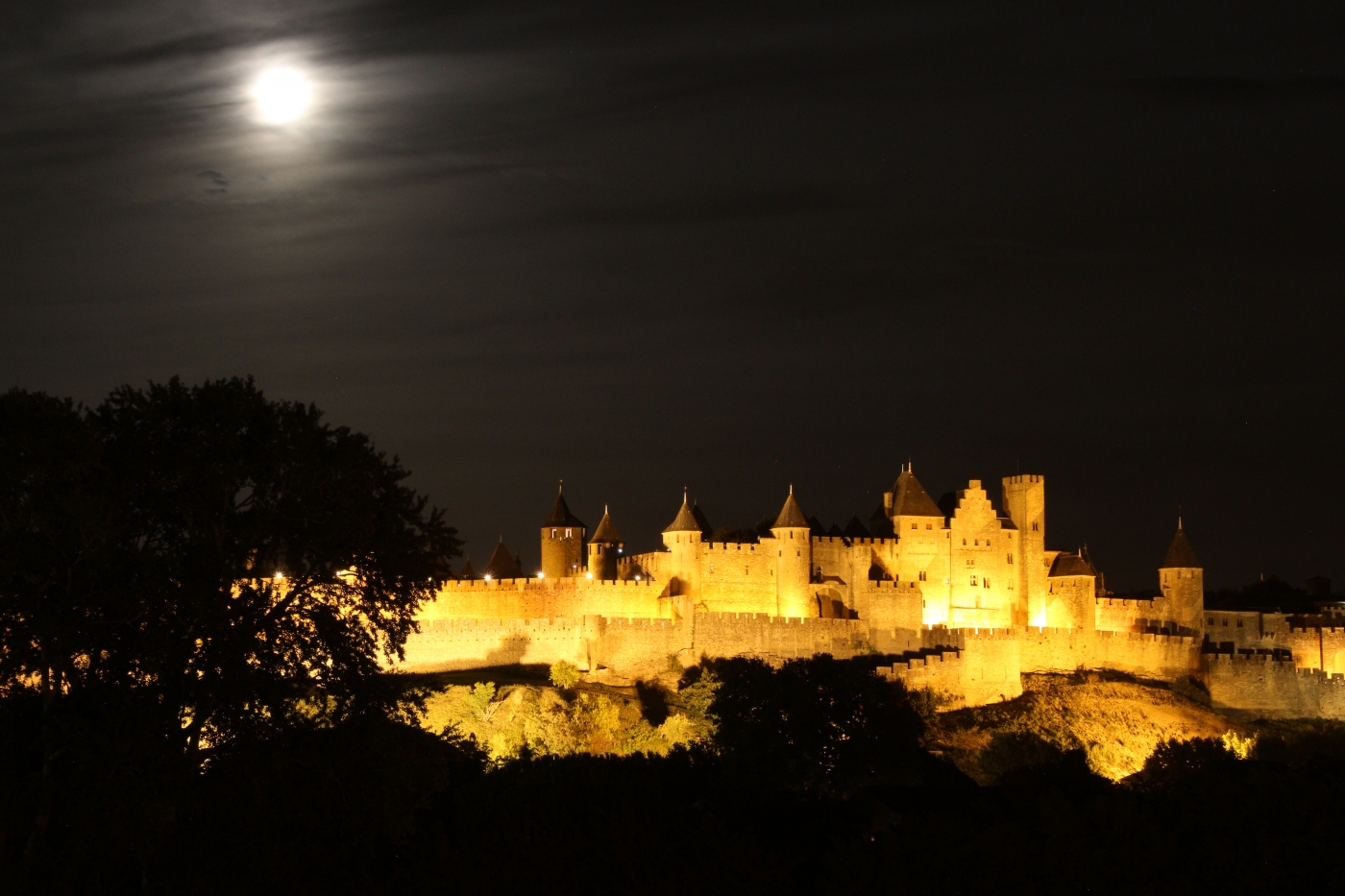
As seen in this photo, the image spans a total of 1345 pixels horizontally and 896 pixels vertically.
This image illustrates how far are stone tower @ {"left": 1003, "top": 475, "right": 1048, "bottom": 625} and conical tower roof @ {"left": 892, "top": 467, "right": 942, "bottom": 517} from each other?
3.35 metres

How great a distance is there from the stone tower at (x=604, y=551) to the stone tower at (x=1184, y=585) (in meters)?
24.0

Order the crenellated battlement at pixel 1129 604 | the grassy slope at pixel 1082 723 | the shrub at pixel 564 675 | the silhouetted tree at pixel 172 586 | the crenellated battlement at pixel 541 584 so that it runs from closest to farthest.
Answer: the silhouetted tree at pixel 172 586, the grassy slope at pixel 1082 723, the shrub at pixel 564 675, the crenellated battlement at pixel 541 584, the crenellated battlement at pixel 1129 604

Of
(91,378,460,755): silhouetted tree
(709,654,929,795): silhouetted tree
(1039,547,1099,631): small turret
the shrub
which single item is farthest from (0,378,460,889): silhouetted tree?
(1039,547,1099,631): small turret

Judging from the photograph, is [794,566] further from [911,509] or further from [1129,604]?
[1129,604]

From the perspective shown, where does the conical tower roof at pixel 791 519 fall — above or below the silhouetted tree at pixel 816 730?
above

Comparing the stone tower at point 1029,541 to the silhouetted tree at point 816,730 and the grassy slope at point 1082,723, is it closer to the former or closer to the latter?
the grassy slope at point 1082,723

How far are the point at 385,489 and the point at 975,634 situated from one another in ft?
114

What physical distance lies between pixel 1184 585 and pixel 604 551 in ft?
83.1

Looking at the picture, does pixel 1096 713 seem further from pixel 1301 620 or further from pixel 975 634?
pixel 1301 620

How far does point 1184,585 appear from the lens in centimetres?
7356

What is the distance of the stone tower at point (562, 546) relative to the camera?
71.9 metres

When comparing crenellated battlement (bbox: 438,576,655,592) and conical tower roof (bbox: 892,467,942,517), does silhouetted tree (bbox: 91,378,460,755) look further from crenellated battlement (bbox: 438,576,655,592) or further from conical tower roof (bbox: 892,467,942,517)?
conical tower roof (bbox: 892,467,942,517)

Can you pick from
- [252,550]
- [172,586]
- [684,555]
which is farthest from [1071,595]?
[172,586]

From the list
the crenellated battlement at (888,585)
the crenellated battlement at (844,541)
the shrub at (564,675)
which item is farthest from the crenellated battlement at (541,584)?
the crenellated battlement at (888,585)
